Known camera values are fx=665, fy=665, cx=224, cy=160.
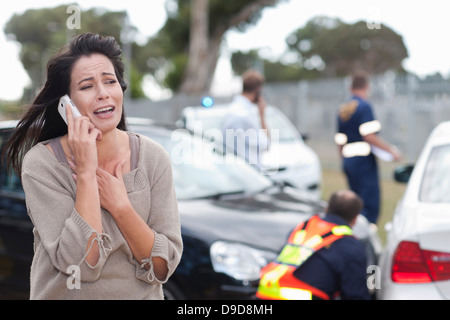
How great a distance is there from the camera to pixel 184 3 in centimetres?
2953

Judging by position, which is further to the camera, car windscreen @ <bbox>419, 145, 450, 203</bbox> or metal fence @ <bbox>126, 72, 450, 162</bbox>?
metal fence @ <bbox>126, 72, 450, 162</bbox>

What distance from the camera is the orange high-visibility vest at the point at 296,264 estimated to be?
346cm

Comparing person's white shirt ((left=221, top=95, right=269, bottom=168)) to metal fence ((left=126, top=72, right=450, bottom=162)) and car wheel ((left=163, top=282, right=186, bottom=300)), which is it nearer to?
car wheel ((left=163, top=282, right=186, bottom=300))

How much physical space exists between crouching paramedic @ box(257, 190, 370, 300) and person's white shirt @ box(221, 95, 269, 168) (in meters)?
2.85

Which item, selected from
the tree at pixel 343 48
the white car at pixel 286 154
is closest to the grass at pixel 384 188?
the white car at pixel 286 154

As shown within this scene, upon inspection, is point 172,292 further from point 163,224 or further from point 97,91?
point 97,91

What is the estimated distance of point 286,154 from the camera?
905 cm

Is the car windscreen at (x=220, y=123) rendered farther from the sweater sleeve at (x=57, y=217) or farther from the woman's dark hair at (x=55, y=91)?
the sweater sleeve at (x=57, y=217)

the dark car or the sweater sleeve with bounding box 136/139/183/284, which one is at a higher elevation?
the sweater sleeve with bounding box 136/139/183/284

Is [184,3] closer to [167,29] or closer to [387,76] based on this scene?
[167,29]

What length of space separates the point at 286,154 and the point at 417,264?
5.89 metres

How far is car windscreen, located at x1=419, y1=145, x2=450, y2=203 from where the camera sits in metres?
3.59

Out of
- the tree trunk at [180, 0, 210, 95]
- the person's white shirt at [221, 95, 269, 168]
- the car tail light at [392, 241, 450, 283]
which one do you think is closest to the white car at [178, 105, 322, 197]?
the person's white shirt at [221, 95, 269, 168]

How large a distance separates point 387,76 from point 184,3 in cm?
1747
